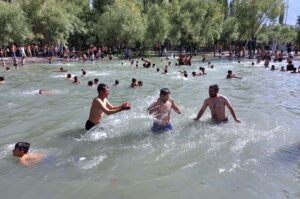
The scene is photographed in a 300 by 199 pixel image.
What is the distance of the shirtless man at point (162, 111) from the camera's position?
31.2 feet

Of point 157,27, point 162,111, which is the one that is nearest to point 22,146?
point 162,111

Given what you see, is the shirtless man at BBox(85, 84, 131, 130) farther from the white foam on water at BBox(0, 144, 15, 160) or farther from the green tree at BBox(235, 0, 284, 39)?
the green tree at BBox(235, 0, 284, 39)

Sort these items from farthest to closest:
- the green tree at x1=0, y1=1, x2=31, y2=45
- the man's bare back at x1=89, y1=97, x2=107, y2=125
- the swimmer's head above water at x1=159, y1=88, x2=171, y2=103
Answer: the green tree at x1=0, y1=1, x2=31, y2=45 < the man's bare back at x1=89, y1=97, x2=107, y2=125 < the swimmer's head above water at x1=159, y1=88, x2=171, y2=103

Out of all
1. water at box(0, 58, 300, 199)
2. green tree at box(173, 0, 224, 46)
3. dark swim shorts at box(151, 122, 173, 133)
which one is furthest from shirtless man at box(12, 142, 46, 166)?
green tree at box(173, 0, 224, 46)

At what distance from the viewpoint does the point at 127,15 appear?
45.7m

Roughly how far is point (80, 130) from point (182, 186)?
453 centimetres

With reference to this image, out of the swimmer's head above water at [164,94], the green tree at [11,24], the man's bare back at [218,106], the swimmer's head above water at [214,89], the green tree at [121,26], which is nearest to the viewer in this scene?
the swimmer's head above water at [164,94]

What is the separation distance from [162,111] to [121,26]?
3686 cm

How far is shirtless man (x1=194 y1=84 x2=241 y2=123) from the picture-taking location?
10.2 m

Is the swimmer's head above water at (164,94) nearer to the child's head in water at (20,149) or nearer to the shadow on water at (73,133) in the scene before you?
the shadow on water at (73,133)

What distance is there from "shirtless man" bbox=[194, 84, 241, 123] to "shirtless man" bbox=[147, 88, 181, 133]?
1.12m

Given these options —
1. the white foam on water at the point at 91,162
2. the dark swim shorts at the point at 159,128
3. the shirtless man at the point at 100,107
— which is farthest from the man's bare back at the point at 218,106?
the white foam on water at the point at 91,162

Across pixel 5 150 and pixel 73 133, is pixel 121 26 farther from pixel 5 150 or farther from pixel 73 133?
pixel 5 150

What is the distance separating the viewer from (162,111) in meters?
9.55
